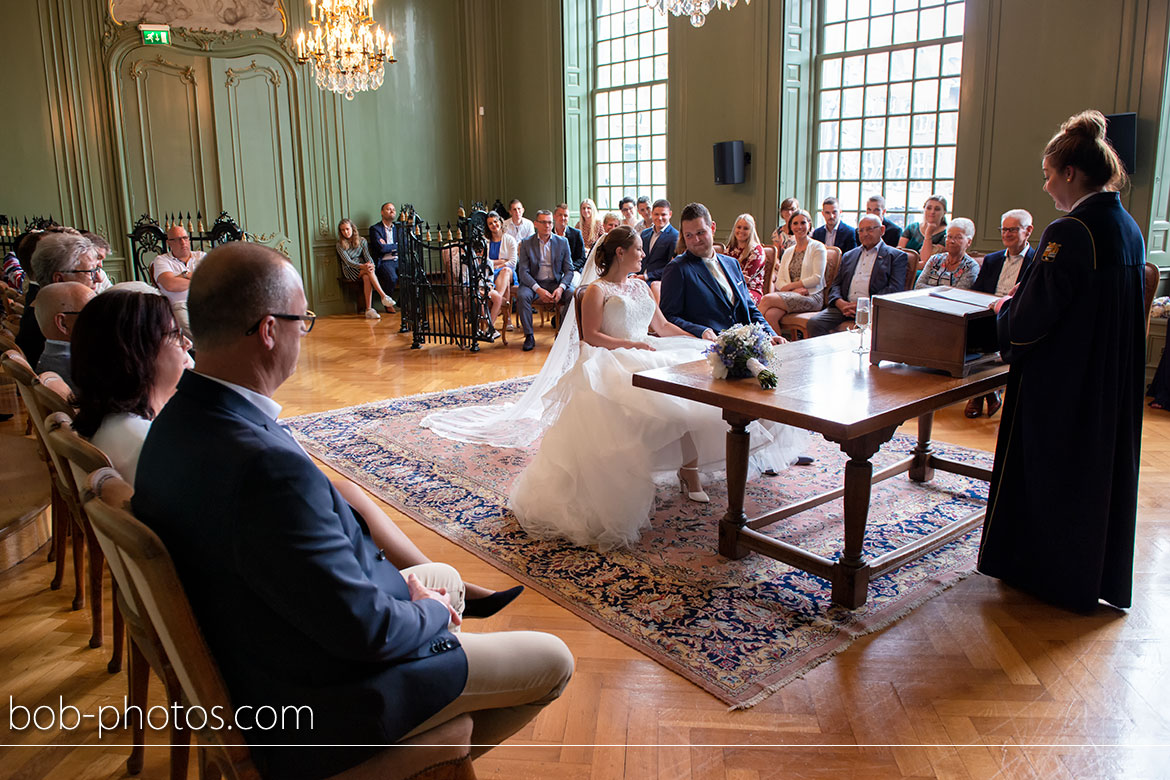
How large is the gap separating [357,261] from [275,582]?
10.7 m

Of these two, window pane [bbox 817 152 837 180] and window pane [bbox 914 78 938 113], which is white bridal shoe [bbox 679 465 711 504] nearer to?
window pane [bbox 914 78 938 113]

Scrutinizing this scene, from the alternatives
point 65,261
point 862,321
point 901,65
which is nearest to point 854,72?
point 901,65

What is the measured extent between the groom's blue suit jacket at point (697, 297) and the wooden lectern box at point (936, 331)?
4.36 ft

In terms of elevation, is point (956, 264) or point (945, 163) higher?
point (945, 163)

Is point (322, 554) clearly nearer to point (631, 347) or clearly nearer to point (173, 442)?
point (173, 442)

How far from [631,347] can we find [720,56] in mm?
6526

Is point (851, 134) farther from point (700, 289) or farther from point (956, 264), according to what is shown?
point (700, 289)

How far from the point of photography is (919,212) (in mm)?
8695

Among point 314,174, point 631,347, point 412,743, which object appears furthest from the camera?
point 314,174

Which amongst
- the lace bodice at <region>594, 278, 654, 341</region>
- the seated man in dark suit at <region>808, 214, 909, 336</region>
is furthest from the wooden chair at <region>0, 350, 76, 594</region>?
the seated man in dark suit at <region>808, 214, 909, 336</region>

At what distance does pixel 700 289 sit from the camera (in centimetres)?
488

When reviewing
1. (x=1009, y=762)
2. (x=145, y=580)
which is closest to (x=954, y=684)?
(x=1009, y=762)

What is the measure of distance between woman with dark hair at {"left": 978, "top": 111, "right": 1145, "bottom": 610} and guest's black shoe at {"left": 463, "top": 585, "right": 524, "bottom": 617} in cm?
208

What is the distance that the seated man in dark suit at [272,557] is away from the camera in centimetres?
139
